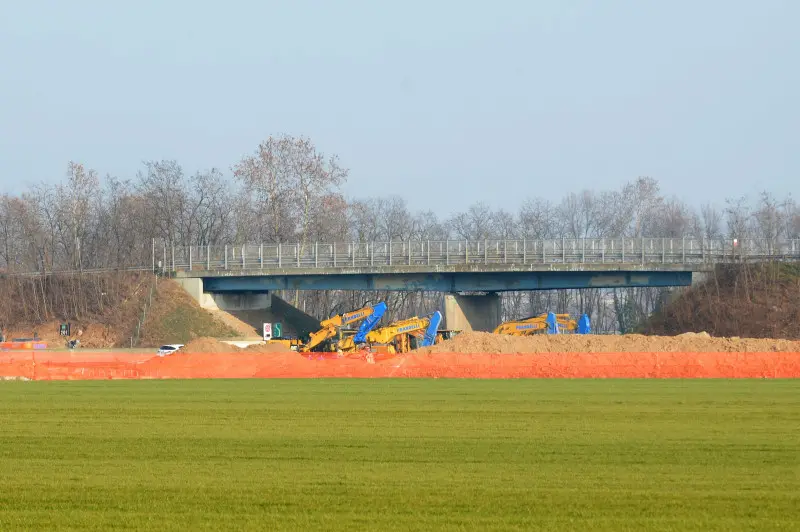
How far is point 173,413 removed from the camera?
26.2 metres

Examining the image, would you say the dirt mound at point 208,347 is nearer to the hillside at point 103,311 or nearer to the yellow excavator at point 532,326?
the hillside at point 103,311

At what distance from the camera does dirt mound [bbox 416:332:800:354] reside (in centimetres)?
4981

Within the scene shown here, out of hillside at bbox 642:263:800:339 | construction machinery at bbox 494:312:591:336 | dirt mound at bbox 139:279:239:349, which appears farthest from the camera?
dirt mound at bbox 139:279:239:349

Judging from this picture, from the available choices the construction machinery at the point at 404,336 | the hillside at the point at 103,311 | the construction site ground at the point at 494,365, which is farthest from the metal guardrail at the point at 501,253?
the construction site ground at the point at 494,365

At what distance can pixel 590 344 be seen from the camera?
52562mm

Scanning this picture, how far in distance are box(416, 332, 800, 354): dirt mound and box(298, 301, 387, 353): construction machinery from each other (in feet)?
21.6

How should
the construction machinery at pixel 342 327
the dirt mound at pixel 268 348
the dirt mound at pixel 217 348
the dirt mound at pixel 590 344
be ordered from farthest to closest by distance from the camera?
the construction machinery at pixel 342 327, the dirt mound at pixel 268 348, the dirt mound at pixel 217 348, the dirt mound at pixel 590 344

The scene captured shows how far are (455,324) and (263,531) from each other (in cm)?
5921

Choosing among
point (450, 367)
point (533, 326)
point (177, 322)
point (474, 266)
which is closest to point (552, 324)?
point (533, 326)

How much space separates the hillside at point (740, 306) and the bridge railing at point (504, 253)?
2272 millimetres

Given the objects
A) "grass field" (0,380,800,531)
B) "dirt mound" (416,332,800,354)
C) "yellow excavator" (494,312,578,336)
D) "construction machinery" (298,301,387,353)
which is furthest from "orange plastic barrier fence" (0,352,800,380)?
"yellow excavator" (494,312,578,336)

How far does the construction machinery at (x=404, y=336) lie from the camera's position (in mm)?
58344

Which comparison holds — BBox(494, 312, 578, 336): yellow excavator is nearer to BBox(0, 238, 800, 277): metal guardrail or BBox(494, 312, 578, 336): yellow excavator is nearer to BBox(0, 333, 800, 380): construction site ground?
BBox(0, 238, 800, 277): metal guardrail

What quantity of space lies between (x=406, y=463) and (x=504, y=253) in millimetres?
55890
